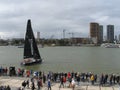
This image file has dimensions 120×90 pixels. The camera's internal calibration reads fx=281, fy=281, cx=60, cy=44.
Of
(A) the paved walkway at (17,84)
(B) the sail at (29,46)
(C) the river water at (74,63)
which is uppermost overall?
(B) the sail at (29,46)

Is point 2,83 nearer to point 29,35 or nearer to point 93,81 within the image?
point 93,81

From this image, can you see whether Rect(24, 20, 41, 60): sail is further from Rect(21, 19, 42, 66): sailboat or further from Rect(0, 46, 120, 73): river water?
Rect(0, 46, 120, 73): river water

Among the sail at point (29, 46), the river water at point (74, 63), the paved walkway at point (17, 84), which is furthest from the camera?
the sail at point (29, 46)

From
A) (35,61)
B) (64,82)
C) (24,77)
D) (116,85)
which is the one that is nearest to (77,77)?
(64,82)

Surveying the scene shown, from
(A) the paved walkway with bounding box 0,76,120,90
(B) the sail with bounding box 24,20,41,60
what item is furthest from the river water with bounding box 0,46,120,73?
(A) the paved walkway with bounding box 0,76,120,90

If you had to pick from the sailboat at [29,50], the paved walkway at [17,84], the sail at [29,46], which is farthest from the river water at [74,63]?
the paved walkway at [17,84]

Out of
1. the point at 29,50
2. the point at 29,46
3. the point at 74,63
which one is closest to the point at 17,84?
the point at 29,50

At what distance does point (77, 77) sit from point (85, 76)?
2.64 metres

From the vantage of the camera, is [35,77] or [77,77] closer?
[77,77]

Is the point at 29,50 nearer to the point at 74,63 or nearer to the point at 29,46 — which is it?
the point at 29,46

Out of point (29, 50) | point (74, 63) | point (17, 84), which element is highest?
point (29, 50)

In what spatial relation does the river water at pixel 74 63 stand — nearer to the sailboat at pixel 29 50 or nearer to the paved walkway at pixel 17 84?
the sailboat at pixel 29 50

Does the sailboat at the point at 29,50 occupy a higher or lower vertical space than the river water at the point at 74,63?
higher

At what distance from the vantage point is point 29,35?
6309 cm
